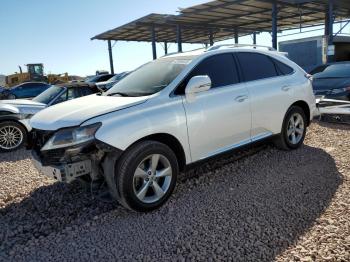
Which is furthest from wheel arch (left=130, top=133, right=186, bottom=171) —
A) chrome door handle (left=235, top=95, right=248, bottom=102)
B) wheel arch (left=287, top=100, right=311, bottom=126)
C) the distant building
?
the distant building

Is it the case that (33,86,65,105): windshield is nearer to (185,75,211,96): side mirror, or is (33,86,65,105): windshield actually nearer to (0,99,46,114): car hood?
(0,99,46,114): car hood

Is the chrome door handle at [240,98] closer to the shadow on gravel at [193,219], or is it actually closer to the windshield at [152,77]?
the windshield at [152,77]

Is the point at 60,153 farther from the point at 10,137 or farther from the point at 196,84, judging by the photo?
the point at 10,137

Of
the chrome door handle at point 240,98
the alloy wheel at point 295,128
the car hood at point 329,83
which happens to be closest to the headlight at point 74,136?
the chrome door handle at point 240,98

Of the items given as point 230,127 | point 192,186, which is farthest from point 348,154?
point 192,186

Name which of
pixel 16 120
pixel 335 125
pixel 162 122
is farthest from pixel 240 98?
pixel 16 120

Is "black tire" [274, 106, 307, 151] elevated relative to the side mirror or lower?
lower

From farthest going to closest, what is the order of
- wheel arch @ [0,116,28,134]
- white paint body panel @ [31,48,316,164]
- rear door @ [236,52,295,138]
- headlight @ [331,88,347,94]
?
headlight @ [331,88,347,94] → wheel arch @ [0,116,28,134] → rear door @ [236,52,295,138] → white paint body panel @ [31,48,316,164]

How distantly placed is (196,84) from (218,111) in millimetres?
541

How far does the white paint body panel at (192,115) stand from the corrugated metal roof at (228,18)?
→ 14473 millimetres

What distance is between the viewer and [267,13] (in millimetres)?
21922

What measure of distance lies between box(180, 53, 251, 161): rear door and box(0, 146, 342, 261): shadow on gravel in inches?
21.1

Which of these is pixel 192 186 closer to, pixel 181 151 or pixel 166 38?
pixel 181 151

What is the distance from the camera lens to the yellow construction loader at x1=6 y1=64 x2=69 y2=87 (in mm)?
30422
